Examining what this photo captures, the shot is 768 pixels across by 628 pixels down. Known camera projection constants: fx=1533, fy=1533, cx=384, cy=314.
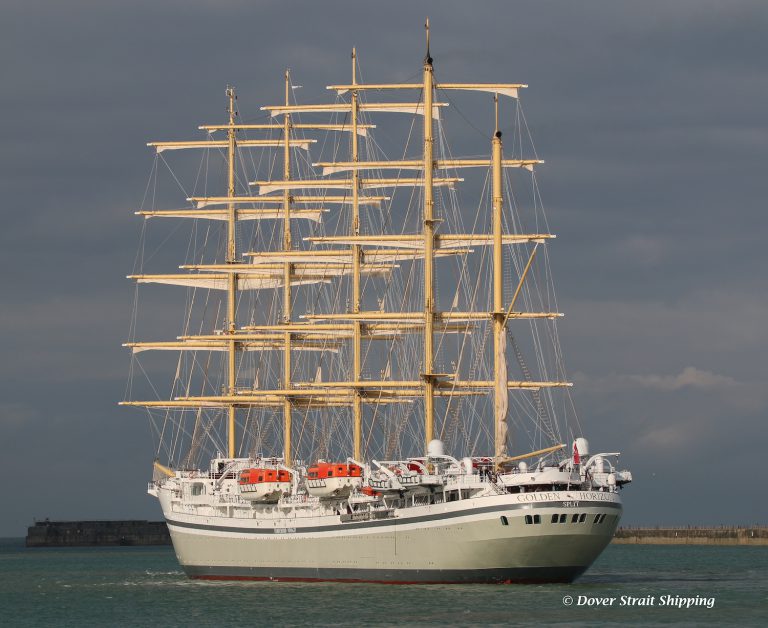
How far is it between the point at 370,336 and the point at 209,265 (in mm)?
16457

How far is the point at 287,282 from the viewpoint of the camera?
129375 millimetres

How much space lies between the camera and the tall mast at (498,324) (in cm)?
9925

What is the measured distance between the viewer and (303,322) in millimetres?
130500

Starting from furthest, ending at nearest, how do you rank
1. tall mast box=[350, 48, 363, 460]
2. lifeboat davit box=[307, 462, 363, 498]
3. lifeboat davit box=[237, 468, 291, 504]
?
tall mast box=[350, 48, 363, 460] → lifeboat davit box=[237, 468, 291, 504] → lifeboat davit box=[307, 462, 363, 498]

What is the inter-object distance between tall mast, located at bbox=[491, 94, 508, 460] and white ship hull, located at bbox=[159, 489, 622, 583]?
6513 millimetres

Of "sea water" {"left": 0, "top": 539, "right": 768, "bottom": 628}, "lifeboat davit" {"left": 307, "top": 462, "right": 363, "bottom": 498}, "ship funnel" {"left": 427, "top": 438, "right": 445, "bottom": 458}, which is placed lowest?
"sea water" {"left": 0, "top": 539, "right": 768, "bottom": 628}

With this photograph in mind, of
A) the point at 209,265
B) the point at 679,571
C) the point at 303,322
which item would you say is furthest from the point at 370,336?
the point at 679,571

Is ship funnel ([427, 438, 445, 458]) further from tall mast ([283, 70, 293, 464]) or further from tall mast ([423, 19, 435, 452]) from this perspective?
tall mast ([283, 70, 293, 464])

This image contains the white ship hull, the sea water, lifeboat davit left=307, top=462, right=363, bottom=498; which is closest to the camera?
the sea water

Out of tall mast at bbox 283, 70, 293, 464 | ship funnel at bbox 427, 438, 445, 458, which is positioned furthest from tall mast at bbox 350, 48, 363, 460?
ship funnel at bbox 427, 438, 445, 458

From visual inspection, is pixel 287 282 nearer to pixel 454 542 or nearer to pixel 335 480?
pixel 335 480

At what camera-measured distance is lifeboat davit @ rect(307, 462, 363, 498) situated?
4200 inches

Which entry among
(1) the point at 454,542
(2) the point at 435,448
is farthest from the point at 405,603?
(2) the point at 435,448

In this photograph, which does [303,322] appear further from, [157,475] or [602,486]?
[602,486]
